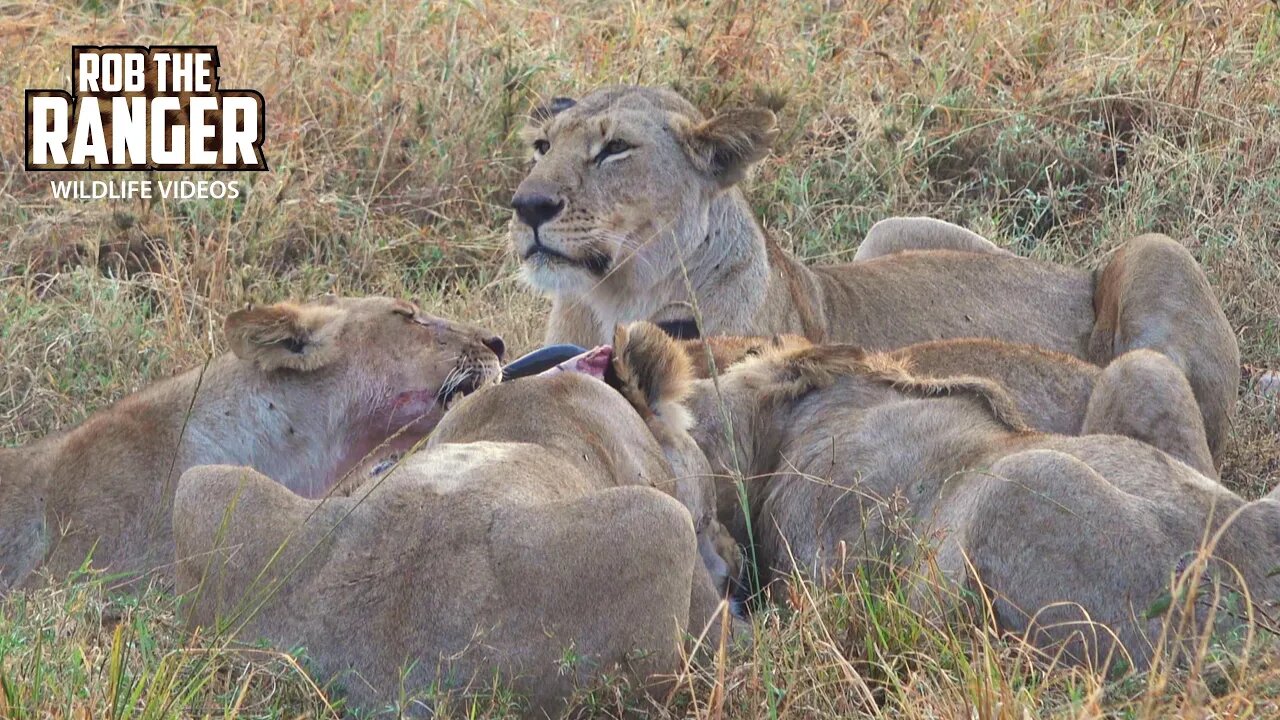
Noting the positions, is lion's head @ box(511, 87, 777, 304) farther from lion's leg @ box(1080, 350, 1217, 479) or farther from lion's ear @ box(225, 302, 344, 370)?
lion's leg @ box(1080, 350, 1217, 479)

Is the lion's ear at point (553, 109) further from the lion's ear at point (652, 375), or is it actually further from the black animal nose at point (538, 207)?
the lion's ear at point (652, 375)

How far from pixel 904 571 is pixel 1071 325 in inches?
121

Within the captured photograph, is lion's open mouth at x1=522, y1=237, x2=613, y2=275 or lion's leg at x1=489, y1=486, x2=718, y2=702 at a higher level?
lion's leg at x1=489, y1=486, x2=718, y2=702

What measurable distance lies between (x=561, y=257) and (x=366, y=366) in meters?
1.07

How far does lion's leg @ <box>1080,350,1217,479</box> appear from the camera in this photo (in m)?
4.81

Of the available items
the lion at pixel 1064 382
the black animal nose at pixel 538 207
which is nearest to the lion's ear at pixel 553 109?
the black animal nose at pixel 538 207

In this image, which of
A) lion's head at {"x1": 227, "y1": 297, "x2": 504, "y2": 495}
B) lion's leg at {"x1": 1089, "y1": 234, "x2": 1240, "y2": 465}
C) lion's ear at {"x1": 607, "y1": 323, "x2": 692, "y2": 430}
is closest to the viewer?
lion's ear at {"x1": 607, "y1": 323, "x2": 692, "y2": 430}

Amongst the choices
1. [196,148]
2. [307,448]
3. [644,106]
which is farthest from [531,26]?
[307,448]

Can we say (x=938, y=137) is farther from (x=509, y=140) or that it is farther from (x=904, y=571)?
(x=904, y=571)

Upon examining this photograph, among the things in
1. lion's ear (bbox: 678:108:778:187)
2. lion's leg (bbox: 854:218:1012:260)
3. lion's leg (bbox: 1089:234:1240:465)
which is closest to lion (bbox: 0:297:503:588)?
lion's ear (bbox: 678:108:778:187)

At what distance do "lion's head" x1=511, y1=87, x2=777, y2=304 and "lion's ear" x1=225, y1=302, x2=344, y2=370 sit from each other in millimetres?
1025

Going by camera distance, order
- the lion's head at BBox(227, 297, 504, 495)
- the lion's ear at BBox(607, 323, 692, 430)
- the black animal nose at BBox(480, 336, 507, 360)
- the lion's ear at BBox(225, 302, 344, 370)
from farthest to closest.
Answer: the black animal nose at BBox(480, 336, 507, 360) → the lion's head at BBox(227, 297, 504, 495) → the lion's ear at BBox(225, 302, 344, 370) → the lion's ear at BBox(607, 323, 692, 430)

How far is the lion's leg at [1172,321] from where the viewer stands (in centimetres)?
583

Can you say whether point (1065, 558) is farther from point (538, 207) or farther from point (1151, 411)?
point (538, 207)
